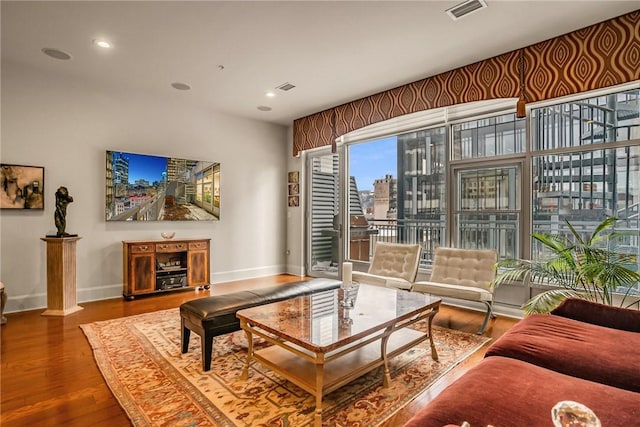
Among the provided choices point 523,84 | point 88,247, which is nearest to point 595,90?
point 523,84

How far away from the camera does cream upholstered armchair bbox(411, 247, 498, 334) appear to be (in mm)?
3469

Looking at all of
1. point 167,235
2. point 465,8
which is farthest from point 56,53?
point 465,8

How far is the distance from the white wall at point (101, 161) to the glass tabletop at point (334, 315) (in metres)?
3.25

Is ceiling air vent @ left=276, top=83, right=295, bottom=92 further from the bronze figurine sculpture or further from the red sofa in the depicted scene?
the red sofa

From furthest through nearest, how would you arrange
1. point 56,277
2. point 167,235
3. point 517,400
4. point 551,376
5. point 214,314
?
point 167,235 → point 56,277 → point 214,314 → point 551,376 → point 517,400

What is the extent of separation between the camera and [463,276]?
3.95 metres

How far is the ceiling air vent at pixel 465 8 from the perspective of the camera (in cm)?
279

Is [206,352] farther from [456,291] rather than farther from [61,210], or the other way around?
[61,210]

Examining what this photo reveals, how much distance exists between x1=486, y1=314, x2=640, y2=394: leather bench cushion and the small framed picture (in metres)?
5.00

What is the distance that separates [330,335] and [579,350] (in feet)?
4.07

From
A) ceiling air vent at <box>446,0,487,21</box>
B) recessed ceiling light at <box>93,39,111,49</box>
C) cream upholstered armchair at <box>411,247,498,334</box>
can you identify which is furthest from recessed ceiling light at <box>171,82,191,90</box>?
cream upholstered armchair at <box>411,247,498,334</box>

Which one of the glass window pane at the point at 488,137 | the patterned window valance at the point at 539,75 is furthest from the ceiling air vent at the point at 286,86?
the glass window pane at the point at 488,137

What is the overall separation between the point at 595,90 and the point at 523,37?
825 mm

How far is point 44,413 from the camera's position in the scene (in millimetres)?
1991
